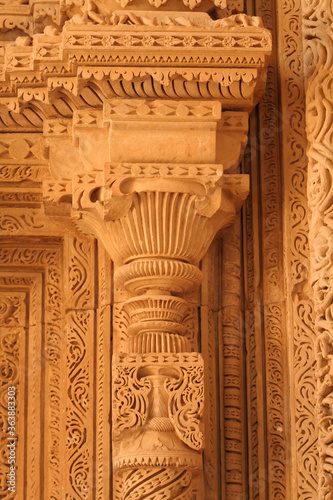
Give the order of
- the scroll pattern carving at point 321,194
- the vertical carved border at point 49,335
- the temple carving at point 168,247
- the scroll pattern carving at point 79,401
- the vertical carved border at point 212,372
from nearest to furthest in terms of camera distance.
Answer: the scroll pattern carving at point 321,194
the temple carving at point 168,247
the vertical carved border at point 212,372
the scroll pattern carving at point 79,401
the vertical carved border at point 49,335

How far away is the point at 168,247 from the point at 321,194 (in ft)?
1.94

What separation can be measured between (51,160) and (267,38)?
36.9 inches

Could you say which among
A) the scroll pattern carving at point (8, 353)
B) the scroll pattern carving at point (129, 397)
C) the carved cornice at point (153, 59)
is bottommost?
the scroll pattern carving at point (129, 397)

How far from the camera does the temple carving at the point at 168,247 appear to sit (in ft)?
16.1

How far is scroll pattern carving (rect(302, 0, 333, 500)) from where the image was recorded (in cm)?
479

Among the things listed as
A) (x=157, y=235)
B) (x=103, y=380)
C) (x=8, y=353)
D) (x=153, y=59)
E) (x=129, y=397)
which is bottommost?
(x=129, y=397)

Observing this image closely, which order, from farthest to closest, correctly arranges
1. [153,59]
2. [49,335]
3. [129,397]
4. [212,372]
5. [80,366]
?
[49,335], [80,366], [212,372], [153,59], [129,397]

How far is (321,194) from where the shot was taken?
5.00 m

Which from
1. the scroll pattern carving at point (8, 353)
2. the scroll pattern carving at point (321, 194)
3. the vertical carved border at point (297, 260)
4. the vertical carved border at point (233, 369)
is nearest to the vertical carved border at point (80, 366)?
the scroll pattern carving at point (8, 353)

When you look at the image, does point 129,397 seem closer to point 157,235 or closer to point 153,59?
point 157,235

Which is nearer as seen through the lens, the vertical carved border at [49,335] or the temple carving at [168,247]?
the temple carving at [168,247]

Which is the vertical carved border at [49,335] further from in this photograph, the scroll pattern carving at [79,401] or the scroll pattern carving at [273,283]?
the scroll pattern carving at [273,283]

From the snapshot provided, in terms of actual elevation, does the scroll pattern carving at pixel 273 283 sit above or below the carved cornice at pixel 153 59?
below

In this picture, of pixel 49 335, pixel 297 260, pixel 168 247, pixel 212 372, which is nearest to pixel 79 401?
pixel 49 335
